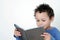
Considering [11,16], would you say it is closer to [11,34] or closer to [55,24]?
[11,34]

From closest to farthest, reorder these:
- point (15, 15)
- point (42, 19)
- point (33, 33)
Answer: point (33, 33)
point (42, 19)
point (15, 15)

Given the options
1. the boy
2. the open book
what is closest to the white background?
the boy

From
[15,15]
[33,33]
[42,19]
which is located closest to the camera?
[33,33]

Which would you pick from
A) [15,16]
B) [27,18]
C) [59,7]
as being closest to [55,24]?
[59,7]

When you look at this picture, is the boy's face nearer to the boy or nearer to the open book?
the boy

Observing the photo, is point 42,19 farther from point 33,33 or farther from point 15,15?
point 15,15

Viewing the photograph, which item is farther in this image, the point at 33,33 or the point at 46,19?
the point at 46,19

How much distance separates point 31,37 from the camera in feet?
3.72

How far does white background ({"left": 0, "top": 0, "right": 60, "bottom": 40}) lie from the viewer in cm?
168

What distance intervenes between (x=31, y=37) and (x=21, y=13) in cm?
60

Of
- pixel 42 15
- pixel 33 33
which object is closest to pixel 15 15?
pixel 42 15

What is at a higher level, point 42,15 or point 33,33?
point 42,15

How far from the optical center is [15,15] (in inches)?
67.4

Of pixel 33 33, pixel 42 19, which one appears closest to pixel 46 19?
pixel 42 19
